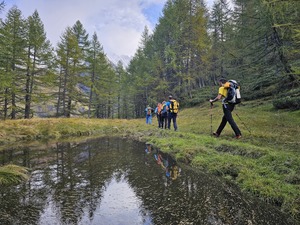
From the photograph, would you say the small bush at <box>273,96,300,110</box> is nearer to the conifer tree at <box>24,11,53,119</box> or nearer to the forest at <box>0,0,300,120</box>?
the forest at <box>0,0,300,120</box>

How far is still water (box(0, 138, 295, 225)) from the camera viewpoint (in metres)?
4.19

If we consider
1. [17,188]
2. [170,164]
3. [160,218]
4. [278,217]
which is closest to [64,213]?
[160,218]

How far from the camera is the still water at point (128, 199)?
13.7 ft

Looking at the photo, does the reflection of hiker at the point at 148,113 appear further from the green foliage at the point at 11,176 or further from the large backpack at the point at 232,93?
the green foliage at the point at 11,176

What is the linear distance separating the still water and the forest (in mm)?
13414

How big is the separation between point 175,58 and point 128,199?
31127 millimetres

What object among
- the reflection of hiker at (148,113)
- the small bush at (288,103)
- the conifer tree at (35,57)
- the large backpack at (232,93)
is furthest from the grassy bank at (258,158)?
the conifer tree at (35,57)

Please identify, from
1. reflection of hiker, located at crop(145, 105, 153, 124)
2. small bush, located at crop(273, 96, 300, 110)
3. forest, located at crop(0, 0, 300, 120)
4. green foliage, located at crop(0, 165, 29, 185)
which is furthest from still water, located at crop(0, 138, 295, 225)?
reflection of hiker, located at crop(145, 105, 153, 124)

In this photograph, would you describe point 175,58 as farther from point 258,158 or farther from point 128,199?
point 128,199

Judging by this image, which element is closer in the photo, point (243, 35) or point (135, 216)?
point (135, 216)

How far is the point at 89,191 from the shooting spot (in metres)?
5.63

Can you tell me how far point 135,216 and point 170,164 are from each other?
3.98 metres

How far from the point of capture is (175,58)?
1361 inches

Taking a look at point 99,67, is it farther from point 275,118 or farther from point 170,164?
point 170,164
